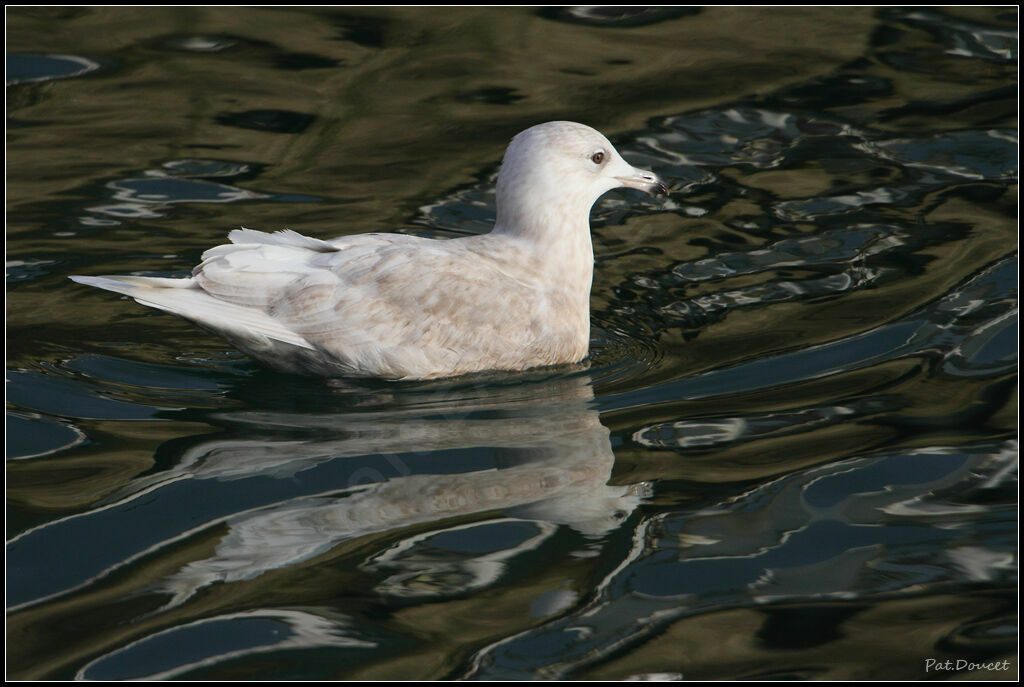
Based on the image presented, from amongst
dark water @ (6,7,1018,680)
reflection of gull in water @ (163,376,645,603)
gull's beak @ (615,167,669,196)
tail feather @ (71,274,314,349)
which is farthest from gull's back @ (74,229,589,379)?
gull's beak @ (615,167,669,196)

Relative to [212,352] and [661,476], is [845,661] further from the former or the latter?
[212,352]

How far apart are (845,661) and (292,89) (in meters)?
6.56

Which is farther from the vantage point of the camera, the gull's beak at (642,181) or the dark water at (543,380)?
the gull's beak at (642,181)

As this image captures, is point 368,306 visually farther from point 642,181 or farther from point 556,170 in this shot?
point 642,181

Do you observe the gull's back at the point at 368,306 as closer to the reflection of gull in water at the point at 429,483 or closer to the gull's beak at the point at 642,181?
the reflection of gull in water at the point at 429,483

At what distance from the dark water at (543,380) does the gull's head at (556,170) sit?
0.72m

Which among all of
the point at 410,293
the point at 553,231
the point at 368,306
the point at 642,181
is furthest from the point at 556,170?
the point at 368,306

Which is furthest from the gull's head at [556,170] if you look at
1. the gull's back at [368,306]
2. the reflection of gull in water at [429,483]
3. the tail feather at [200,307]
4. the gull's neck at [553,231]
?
the tail feather at [200,307]

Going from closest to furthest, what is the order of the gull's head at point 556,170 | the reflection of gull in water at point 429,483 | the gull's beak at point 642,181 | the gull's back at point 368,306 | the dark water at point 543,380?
the dark water at point 543,380
the reflection of gull in water at point 429,483
the gull's back at point 368,306
the gull's head at point 556,170
the gull's beak at point 642,181

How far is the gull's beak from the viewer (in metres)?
6.48

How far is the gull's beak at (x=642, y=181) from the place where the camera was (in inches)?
255

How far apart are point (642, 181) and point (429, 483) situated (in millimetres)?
2264

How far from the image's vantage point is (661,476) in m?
4.97

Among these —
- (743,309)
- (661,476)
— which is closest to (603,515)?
(661,476)
